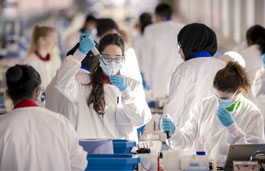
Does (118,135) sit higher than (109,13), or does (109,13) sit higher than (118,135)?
(118,135)

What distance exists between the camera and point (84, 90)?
13.2 ft

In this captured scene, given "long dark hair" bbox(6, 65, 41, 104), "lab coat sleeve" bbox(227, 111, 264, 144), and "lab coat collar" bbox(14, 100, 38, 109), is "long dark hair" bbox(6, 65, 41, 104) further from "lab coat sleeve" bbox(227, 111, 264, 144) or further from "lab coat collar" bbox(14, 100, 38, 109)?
"lab coat sleeve" bbox(227, 111, 264, 144)

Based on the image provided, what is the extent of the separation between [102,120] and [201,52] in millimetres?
1016

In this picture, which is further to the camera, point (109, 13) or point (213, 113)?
point (109, 13)

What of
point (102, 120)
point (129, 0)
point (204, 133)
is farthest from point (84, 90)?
point (129, 0)

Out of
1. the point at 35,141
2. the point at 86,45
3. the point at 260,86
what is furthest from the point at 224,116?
the point at 260,86

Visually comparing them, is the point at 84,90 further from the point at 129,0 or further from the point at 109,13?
the point at 129,0

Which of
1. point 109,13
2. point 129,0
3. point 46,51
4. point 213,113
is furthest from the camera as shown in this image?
point 129,0

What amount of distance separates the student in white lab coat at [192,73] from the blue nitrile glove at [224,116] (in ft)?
2.95

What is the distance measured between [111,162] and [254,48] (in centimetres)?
344

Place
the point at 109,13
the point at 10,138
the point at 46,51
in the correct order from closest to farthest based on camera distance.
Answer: the point at 10,138 → the point at 46,51 → the point at 109,13

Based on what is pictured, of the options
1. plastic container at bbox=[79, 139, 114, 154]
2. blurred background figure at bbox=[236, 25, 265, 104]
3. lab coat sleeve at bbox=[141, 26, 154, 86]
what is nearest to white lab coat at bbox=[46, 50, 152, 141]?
Result: plastic container at bbox=[79, 139, 114, 154]

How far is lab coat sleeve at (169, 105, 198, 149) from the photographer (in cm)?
384

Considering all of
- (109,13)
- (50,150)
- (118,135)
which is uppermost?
(50,150)
